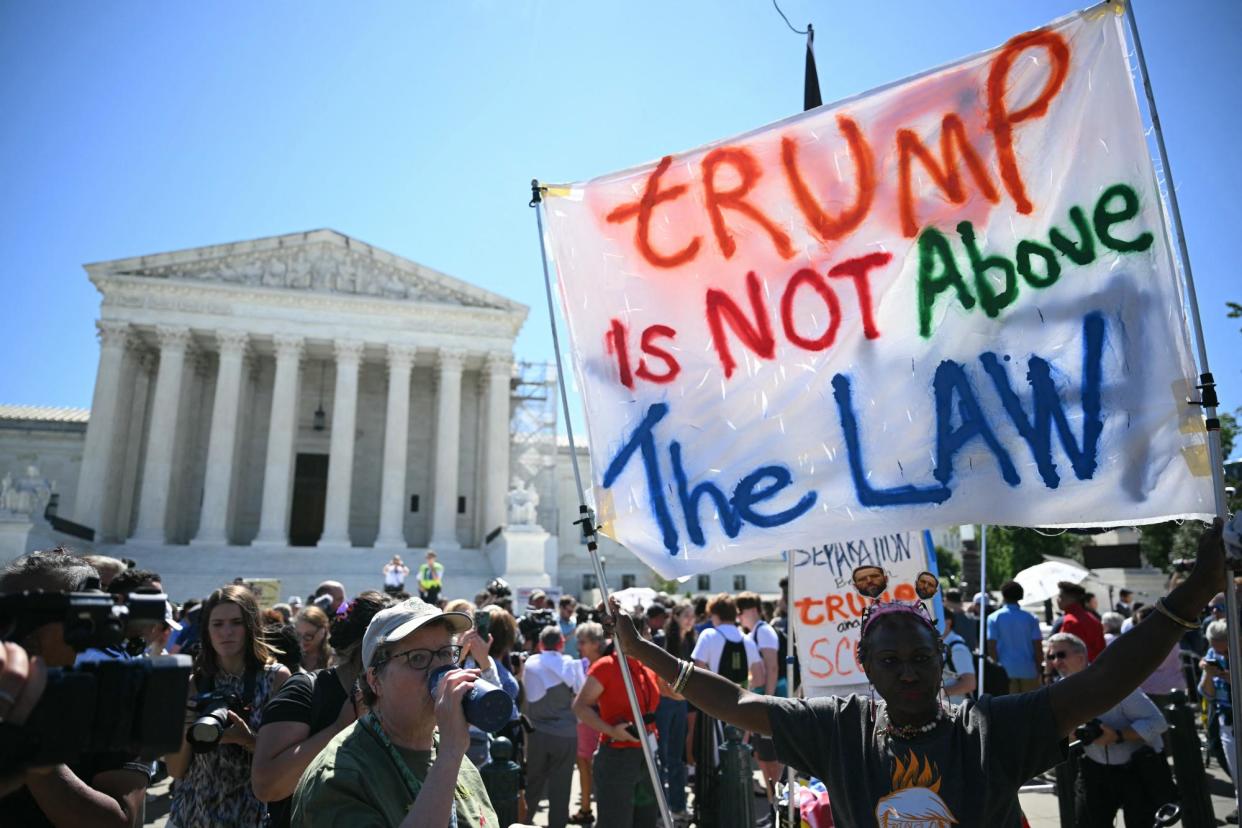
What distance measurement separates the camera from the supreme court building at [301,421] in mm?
29188

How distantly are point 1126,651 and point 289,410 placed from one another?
32.7 metres

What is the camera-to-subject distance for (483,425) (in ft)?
114

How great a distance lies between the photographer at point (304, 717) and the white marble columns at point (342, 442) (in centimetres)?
2889

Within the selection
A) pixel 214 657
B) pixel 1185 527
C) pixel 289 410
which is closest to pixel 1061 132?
pixel 214 657

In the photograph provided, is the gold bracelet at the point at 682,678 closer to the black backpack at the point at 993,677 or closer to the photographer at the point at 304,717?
the photographer at the point at 304,717

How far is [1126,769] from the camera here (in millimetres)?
4758

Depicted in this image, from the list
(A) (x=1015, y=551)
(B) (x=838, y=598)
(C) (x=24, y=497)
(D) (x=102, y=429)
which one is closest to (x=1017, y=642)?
(B) (x=838, y=598)

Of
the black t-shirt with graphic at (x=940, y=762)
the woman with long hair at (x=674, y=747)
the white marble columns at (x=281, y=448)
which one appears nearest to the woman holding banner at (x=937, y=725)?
the black t-shirt with graphic at (x=940, y=762)

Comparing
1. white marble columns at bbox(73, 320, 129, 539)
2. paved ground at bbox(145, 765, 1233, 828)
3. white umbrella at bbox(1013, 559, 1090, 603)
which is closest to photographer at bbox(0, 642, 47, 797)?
paved ground at bbox(145, 765, 1233, 828)

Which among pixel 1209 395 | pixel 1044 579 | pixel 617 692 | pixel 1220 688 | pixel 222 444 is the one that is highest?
pixel 222 444

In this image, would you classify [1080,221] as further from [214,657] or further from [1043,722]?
[214,657]

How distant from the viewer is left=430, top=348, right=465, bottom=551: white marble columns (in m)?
32.1

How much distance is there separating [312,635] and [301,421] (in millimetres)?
31810

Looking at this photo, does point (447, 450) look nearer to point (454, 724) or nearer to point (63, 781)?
point (63, 781)
